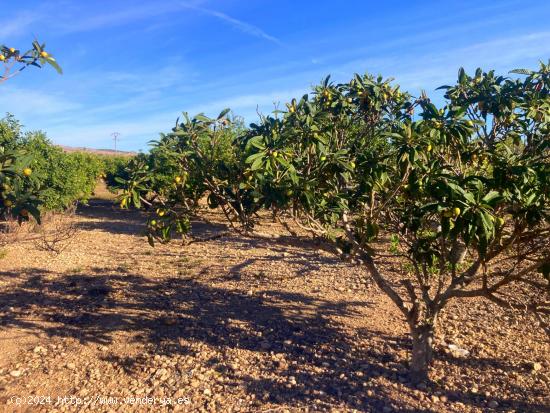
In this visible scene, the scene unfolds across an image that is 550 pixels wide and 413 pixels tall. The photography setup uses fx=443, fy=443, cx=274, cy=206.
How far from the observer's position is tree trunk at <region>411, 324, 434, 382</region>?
165 inches

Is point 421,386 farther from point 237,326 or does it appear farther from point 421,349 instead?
point 237,326

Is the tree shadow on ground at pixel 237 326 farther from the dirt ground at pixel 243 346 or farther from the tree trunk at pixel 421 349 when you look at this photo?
the tree trunk at pixel 421 349

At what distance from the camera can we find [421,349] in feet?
13.9

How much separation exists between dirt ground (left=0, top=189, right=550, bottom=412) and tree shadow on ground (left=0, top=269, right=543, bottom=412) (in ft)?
0.06

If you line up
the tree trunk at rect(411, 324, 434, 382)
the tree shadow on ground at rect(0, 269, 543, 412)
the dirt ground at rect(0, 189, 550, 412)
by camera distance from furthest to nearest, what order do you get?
the tree trunk at rect(411, 324, 434, 382) < the tree shadow on ground at rect(0, 269, 543, 412) < the dirt ground at rect(0, 189, 550, 412)

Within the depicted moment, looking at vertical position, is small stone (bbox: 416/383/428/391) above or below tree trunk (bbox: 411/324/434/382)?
below

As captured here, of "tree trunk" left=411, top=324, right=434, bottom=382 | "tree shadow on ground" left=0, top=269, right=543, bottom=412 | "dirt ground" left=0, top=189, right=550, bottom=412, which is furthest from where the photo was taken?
"tree trunk" left=411, top=324, right=434, bottom=382

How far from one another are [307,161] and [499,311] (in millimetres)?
3654

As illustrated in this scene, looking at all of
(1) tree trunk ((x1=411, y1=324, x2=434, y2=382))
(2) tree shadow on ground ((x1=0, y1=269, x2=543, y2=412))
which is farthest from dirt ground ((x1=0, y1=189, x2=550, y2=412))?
(1) tree trunk ((x1=411, y1=324, x2=434, y2=382))

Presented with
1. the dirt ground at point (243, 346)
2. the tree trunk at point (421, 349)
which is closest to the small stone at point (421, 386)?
the dirt ground at point (243, 346)

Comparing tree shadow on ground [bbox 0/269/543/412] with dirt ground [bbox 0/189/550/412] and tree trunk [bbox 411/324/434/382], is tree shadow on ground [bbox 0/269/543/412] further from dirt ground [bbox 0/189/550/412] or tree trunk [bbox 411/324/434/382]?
tree trunk [bbox 411/324/434/382]

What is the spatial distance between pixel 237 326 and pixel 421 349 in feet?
7.32

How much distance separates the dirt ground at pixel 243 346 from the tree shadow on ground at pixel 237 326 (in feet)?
0.06

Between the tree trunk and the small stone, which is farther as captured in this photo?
the tree trunk
